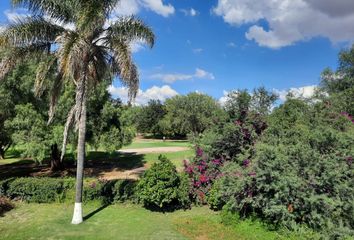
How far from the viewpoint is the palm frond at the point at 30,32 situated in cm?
1017

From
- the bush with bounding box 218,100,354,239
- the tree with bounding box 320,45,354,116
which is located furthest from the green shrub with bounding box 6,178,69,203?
the tree with bounding box 320,45,354,116

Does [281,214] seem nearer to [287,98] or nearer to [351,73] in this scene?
[287,98]

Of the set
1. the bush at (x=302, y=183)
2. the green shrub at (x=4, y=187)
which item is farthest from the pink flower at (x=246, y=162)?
the green shrub at (x=4, y=187)

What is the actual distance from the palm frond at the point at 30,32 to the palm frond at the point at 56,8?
13.3 inches

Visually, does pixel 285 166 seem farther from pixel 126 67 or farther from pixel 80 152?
pixel 80 152

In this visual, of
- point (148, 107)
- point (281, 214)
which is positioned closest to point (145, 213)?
point (281, 214)

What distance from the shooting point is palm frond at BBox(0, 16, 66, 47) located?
10172 millimetres

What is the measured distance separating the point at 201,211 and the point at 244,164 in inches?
98.0

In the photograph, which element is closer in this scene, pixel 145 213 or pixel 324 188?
pixel 324 188

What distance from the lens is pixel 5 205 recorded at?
40.1 ft

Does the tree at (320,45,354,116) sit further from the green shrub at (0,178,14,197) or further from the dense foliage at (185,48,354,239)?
the green shrub at (0,178,14,197)

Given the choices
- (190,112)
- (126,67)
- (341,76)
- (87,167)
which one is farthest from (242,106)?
(190,112)

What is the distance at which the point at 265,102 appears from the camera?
15.3 meters

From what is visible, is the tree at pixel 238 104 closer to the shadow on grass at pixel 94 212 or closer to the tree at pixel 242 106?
the tree at pixel 242 106
